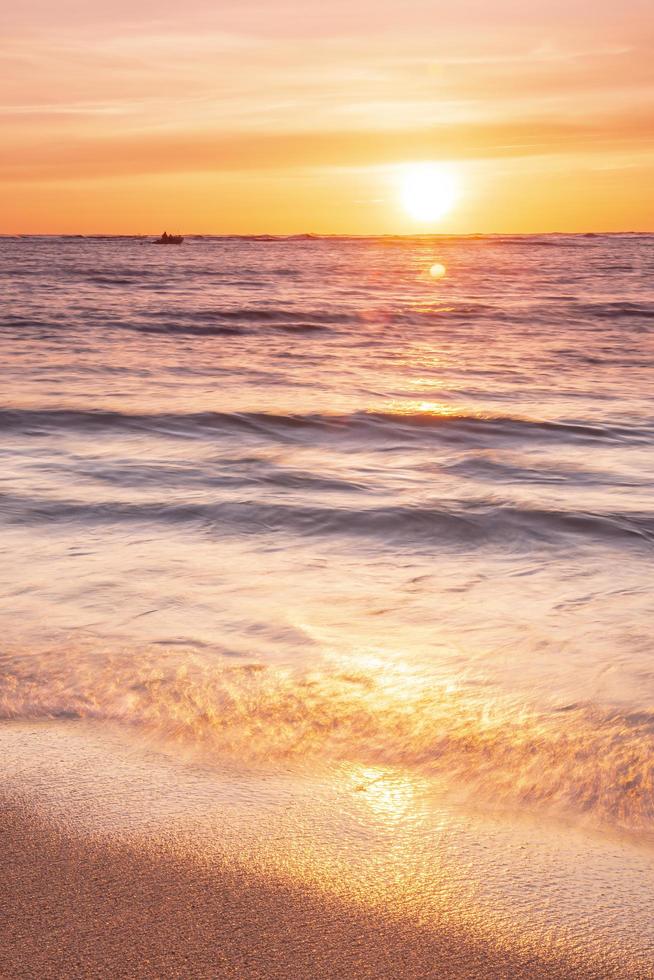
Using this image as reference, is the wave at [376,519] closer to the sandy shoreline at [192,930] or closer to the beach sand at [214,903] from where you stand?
the beach sand at [214,903]

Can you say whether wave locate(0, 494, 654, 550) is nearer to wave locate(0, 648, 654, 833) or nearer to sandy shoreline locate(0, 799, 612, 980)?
wave locate(0, 648, 654, 833)

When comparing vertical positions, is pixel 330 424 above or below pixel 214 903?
above

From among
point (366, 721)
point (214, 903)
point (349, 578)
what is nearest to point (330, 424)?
point (349, 578)

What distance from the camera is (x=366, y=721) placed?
3.07 metres

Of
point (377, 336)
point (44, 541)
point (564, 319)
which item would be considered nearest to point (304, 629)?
point (44, 541)

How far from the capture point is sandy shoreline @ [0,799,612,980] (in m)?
1.88

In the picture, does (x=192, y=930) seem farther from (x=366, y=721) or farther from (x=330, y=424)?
(x=330, y=424)

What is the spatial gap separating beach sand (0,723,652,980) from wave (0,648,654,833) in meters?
0.32

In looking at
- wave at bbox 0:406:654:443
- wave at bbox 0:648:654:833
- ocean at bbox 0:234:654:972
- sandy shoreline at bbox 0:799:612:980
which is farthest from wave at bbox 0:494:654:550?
sandy shoreline at bbox 0:799:612:980

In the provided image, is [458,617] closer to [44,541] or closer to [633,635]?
[633,635]

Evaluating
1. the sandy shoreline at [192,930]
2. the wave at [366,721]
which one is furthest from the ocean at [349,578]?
the sandy shoreline at [192,930]

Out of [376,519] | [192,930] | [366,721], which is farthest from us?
[376,519]

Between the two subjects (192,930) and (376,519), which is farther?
(376,519)

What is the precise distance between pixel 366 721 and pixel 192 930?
1170 mm
